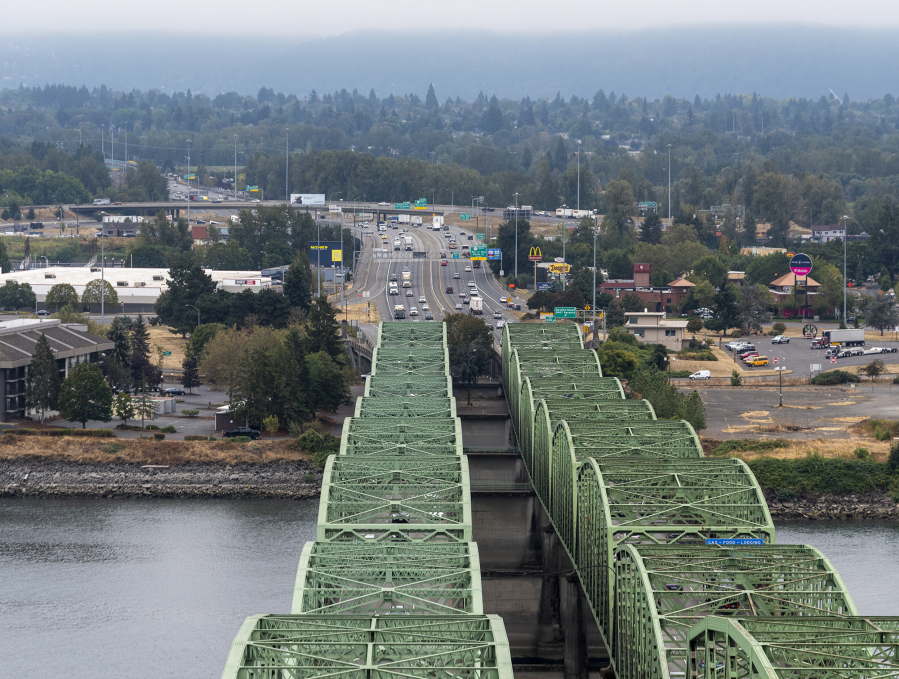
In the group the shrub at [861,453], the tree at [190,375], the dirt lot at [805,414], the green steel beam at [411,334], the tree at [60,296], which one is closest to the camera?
the green steel beam at [411,334]

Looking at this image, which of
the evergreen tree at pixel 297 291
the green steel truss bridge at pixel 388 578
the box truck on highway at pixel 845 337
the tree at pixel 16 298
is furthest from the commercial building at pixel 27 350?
the box truck on highway at pixel 845 337

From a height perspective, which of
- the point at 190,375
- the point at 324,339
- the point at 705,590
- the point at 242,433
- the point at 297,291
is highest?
the point at 705,590

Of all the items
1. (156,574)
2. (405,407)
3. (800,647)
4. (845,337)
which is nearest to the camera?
(800,647)

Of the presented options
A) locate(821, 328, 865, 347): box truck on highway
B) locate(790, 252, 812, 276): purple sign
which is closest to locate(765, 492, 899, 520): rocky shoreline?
locate(821, 328, 865, 347): box truck on highway

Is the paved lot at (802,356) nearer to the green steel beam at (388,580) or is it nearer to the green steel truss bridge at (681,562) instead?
the green steel truss bridge at (681,562)

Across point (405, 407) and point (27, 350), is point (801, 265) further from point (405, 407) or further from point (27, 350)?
point (405, 407)

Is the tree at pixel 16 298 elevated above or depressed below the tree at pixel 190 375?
above

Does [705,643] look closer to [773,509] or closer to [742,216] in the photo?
[773,509]

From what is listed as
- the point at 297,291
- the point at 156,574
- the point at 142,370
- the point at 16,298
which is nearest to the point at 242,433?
the point at 142,370
